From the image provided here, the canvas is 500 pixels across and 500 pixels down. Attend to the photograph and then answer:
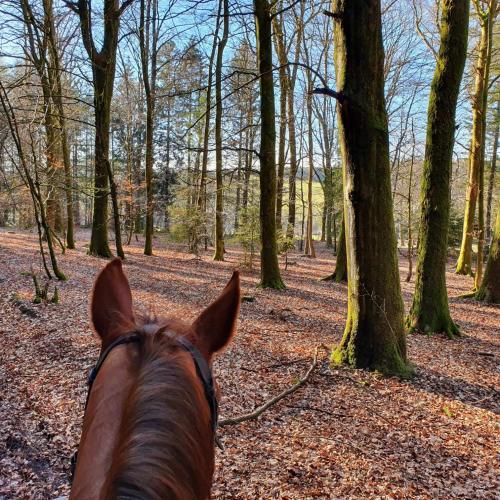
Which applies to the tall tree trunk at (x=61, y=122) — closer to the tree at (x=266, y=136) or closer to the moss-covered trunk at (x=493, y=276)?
the tree at (x=266, y=136)

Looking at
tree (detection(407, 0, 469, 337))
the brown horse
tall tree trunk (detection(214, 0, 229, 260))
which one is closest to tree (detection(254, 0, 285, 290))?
tall tree trunk (detection(214, 0, 229, 260))

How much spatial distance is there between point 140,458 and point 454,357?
679 cm

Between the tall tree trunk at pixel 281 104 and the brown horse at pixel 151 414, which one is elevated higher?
the tall tree trunk at pixel 281 104

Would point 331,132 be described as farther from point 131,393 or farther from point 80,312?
point 131,393

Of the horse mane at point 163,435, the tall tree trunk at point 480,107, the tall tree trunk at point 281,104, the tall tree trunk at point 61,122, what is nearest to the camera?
the horse mane at point 163,435

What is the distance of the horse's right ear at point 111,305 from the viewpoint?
1.33 meters

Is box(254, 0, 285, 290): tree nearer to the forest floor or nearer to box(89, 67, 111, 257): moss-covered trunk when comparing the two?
the forest floor

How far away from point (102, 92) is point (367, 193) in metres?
10.2

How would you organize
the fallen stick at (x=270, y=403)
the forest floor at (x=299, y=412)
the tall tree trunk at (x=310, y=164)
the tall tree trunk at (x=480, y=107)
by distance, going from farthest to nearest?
the tall tree trunk at (x=310, y=164), the tall tree trunk at (x=480, y=107), the fallen stick at (x=270, y=403), the forest floor at (x=299, y=412)

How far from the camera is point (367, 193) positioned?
201 inches

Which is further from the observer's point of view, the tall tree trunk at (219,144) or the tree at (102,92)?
A: the tall tree trunk at (219,144)

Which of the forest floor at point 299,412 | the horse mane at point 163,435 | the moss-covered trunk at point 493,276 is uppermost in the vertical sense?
the horse mane at point 163,435

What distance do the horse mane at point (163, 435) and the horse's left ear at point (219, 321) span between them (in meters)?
0.25

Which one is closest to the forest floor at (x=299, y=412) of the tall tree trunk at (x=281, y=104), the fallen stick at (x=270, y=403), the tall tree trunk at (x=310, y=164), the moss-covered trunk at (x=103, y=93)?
the fallen stick at (x=270, y=403)
